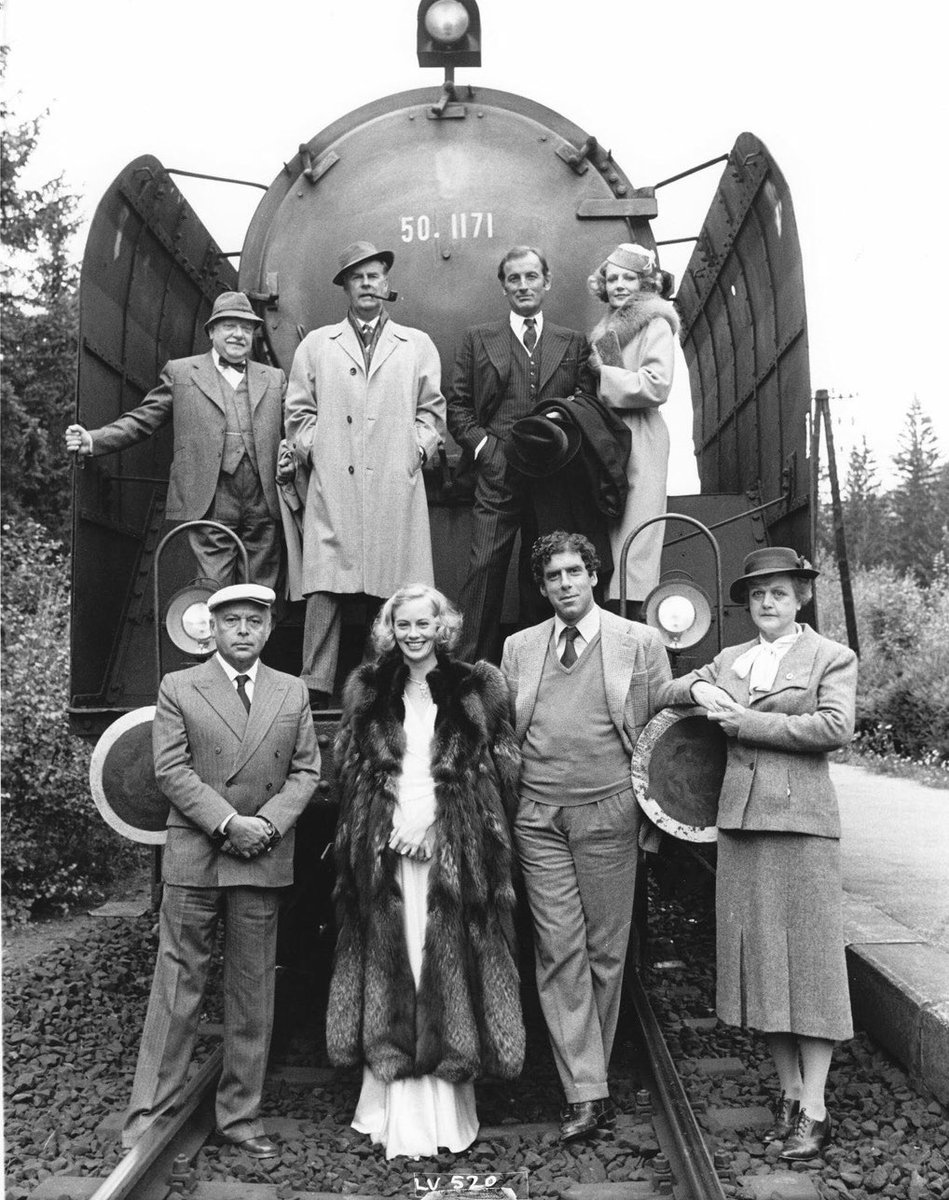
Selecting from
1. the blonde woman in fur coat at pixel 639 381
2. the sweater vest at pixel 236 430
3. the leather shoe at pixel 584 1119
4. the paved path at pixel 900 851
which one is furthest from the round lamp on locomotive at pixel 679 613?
the paved path at pixel 900 851

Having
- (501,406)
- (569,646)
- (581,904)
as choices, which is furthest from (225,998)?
(501,406)

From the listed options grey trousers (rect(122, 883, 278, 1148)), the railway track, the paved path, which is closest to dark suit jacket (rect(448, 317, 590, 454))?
grey trousers (rect(122, 883, 278, 1148))

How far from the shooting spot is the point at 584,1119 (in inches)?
136

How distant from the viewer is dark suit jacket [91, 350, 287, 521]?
463cm

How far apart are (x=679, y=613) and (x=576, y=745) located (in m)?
0.74

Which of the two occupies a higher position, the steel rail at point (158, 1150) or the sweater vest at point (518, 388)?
the sweater vest at point (518, 388)

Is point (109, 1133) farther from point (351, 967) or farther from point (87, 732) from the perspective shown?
point (87, 732)

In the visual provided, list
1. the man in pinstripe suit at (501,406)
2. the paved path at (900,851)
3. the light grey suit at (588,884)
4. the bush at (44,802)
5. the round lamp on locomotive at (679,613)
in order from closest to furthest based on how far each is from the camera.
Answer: the light grey suit at (588,884) < the round lamp on locomotive at (679,613) < the man in pinstripe suit at (501,406) < the paved path at (900,851) < the bush at (44,802)

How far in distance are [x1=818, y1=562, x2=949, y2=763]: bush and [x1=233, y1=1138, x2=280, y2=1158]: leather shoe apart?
1004 cm

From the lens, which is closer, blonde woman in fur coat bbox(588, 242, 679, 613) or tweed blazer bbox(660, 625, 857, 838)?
tweed blazer bbox(660, 625, 857, 838)

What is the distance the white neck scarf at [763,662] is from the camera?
3580mm

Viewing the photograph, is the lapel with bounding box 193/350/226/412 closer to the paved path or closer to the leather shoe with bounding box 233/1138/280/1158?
the leather shoe with bounding box 233/1138/280/1158

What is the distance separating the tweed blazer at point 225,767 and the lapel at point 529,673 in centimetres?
67

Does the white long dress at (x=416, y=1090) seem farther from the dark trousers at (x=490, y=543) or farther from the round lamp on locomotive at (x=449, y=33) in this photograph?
the round lamp on locomotive at (x=449, y=33)
